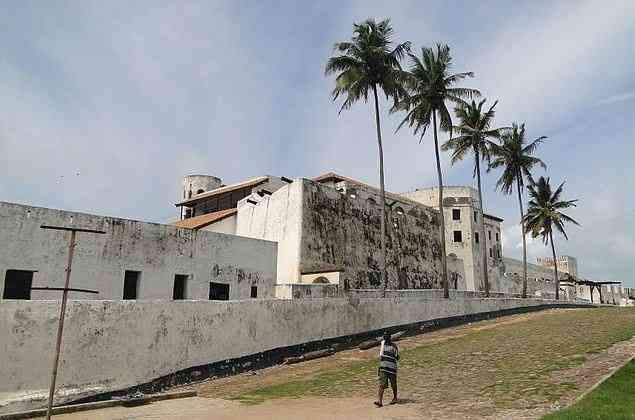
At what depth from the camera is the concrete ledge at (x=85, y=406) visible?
11180 millimetres

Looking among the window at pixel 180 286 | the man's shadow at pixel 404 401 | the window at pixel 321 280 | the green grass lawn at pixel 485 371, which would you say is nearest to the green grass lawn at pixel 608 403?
the green grass lawn at pixel 485 371

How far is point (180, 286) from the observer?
21609 mm

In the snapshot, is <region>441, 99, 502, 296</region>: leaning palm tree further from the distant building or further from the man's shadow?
the distant building

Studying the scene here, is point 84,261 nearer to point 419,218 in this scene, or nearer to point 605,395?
point 605,395

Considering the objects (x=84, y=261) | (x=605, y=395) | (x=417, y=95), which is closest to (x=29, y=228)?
(x=84, y=261)

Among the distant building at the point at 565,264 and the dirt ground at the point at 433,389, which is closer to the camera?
the dirt ground at the point at 433,389

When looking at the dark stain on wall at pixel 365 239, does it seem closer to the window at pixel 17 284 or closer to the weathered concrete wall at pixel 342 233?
the weathered concrete wall at pixel 342 233

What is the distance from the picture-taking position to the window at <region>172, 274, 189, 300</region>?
2139 cm

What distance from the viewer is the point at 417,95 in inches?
1185

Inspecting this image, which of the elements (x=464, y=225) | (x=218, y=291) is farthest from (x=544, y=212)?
(x=218, y=291)

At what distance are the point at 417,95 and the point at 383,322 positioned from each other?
572 inches

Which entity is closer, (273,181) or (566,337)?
(566,337)

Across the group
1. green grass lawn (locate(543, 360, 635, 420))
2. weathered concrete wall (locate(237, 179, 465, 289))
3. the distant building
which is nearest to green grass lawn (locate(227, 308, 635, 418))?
green grass lawn (locate(543, 360, 635, 420))

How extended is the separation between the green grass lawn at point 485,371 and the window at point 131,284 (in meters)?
8.11
